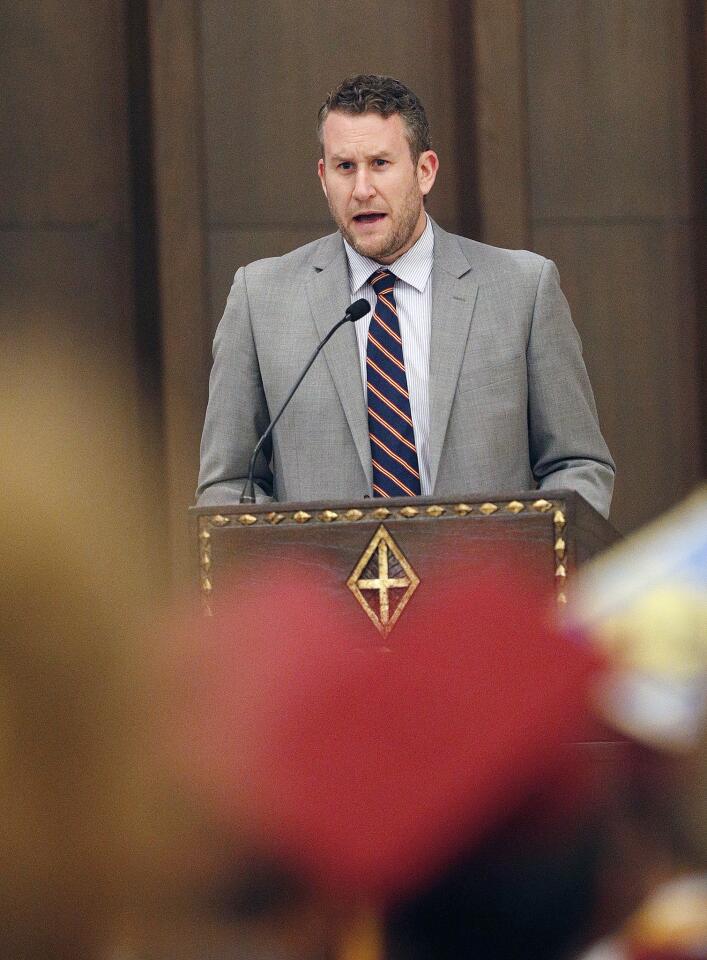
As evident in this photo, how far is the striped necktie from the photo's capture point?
270cm

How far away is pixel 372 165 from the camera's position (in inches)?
114

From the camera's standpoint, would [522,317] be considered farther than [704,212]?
No

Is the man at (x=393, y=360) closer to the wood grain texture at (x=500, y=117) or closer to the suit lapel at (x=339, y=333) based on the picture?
the suit lapel at (x=339, y=333)

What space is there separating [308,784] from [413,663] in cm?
4

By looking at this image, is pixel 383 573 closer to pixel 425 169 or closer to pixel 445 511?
pixel 445 511

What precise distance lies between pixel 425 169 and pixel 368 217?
0.61 ft

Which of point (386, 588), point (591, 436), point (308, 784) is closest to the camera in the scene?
point (308, 784)

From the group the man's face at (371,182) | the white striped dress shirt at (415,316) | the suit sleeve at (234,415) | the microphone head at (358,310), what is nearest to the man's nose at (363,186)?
the man's face at (371,182)

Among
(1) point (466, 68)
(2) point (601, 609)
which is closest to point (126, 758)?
(2) point (601, 609)

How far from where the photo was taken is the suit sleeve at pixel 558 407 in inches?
108

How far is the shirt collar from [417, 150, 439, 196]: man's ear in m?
0.11

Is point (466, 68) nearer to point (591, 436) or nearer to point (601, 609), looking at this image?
point (591, 436)

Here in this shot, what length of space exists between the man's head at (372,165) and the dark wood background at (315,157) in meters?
2.35

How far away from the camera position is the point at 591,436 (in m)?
2.75
